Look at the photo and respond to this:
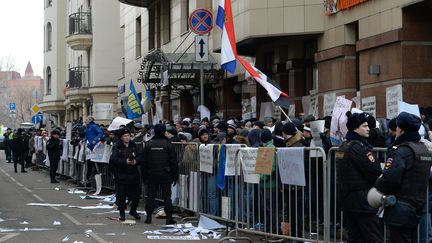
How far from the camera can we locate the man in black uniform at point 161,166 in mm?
14883

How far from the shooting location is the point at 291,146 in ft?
39.5

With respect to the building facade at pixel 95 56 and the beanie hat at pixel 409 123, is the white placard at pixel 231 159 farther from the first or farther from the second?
the building facade at pixel 95 56

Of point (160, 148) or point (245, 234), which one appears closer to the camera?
point (245, 234)

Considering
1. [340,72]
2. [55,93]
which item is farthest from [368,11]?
[55,93]

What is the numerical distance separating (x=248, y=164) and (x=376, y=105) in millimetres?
6511

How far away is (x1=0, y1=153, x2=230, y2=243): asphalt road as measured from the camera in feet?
42.9

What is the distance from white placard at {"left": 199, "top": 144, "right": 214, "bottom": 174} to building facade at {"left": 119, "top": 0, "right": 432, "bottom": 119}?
4990 mm

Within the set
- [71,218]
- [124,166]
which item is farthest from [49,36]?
[124,166]

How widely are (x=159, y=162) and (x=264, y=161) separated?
12.0ft

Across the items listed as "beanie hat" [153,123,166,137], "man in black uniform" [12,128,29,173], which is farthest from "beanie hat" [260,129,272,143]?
"man in black uniform" [12,128,29,173]

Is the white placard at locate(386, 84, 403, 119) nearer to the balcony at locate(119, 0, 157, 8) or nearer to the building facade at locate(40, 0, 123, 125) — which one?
the balcony at locate(119, 0, 157, 8)

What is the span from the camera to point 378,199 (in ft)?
26.0

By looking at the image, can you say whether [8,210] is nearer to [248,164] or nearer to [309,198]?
[248,164]

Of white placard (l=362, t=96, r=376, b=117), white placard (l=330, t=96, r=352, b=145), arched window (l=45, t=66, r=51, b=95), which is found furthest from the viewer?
arched window (l=45, t=66, r=51, b=95)
